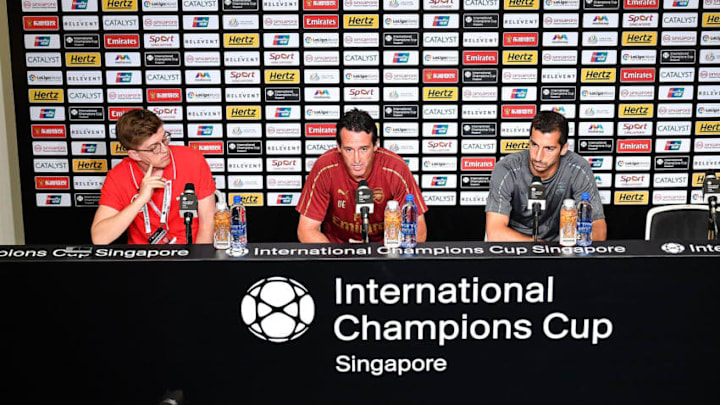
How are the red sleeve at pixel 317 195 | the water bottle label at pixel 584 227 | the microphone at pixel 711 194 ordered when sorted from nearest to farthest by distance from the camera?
the water bottle label at pixel 584 227
the microphone at pixel 711 194
the red sleeve at pixel 317 195

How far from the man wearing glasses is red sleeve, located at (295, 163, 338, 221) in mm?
442

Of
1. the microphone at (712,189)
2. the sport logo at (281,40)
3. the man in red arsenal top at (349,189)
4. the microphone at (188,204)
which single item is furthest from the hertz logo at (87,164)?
the microphone at (712,189)

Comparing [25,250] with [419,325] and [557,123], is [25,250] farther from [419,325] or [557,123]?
[557,123]

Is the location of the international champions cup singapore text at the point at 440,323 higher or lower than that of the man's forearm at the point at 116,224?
lower

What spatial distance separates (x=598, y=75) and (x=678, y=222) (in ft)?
5.73

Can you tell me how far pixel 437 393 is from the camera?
2.13 meters

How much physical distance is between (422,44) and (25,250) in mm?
3066

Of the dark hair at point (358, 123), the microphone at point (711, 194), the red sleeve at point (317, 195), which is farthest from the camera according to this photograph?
the red sleeve at point (317, 195)

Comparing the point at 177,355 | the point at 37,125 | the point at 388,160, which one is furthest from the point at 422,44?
the point at 177,355

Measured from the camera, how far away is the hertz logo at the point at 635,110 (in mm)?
4570

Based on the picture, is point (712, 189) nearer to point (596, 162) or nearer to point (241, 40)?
point (596, 162)

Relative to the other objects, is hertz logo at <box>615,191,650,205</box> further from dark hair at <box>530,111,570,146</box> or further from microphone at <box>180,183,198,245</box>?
microphone at <box>180,183,198,245</box>

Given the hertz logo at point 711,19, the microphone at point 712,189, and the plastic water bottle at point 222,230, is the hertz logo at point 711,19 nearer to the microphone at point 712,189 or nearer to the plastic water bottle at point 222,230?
the microphone at point 712,189

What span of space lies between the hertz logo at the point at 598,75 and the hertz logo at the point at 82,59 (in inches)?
132
